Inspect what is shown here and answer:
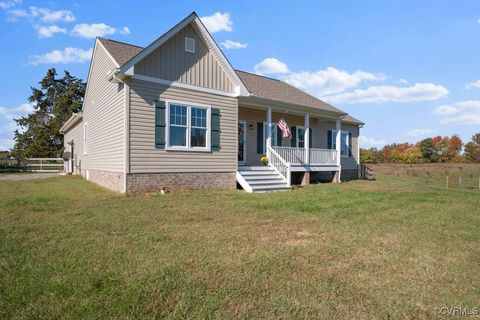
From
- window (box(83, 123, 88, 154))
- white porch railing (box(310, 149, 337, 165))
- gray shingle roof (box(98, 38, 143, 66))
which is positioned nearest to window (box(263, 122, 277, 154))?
white porch railing (box(310, 149, 337, 165))

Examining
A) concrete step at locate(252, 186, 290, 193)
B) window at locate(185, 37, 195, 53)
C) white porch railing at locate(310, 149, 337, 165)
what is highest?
window at locate(185, 37, 195, 53)

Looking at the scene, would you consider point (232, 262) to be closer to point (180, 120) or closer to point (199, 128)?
point (180, 120)

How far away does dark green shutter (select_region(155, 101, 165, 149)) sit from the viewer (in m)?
10.6

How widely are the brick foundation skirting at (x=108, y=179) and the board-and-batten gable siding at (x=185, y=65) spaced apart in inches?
133

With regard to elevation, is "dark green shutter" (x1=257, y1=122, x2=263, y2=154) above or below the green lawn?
above

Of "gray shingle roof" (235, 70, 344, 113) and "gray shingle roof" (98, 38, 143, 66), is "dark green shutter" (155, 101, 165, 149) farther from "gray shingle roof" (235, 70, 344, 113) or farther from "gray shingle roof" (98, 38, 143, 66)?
"gray shingle roof" (235, 70, 344, 113)

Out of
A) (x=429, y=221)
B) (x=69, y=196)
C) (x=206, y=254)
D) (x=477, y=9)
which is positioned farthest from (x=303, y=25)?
(x=206, y=254)

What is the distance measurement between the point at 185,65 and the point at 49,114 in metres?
34.4

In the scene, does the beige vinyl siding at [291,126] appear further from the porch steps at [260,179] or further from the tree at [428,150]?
the tree at [428,150]

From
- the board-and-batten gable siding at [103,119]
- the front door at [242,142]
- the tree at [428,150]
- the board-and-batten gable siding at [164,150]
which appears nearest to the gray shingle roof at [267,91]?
the front door at [242,142]

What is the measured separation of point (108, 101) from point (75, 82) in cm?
3154

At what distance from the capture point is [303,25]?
1416 cm

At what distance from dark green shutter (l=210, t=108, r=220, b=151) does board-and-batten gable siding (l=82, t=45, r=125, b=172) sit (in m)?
3.12

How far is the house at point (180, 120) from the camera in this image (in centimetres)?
1030
